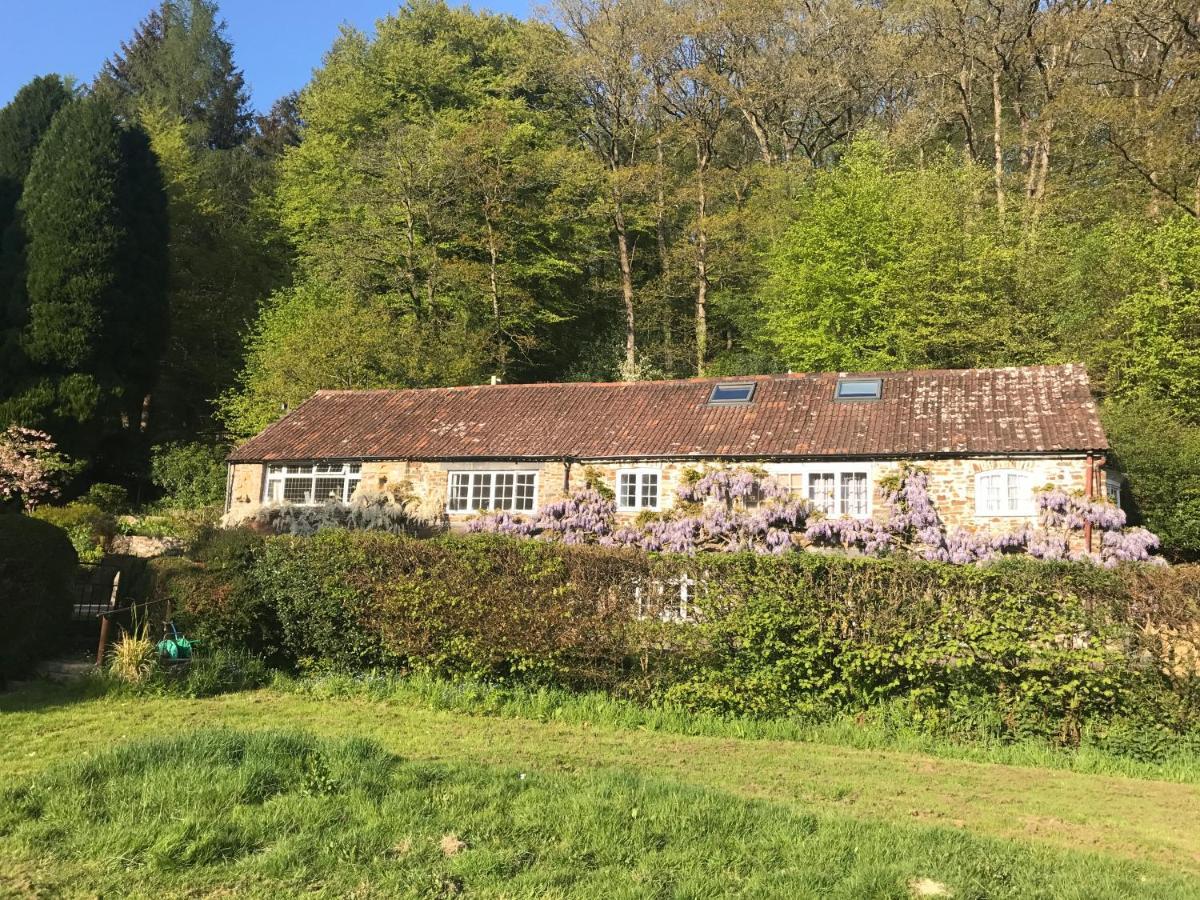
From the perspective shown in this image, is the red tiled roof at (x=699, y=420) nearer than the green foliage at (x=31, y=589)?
No

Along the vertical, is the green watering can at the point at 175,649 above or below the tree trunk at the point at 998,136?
below

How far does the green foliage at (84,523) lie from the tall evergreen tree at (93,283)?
15.7 ft

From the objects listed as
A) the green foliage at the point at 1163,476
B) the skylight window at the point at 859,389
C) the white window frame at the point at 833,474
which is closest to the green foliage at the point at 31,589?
the white window frame at the point at 833,474

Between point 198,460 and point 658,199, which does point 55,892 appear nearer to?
point 198,460

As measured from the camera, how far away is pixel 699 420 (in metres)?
21.1

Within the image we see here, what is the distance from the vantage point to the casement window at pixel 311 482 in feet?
73.1

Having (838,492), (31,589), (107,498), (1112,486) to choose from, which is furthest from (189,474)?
(1112,486)

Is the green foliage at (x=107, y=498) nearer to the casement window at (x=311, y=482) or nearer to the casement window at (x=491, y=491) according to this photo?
the casement window at (x=311, y=482)

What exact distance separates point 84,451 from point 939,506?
25483 mm

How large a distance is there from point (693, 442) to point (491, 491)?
510 centimetres

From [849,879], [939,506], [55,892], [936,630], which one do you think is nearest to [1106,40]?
[939,506]

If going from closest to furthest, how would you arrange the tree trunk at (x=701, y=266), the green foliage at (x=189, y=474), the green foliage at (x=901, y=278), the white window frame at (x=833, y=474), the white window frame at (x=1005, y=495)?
the white window frame at (x=1005, y=495)
the white window frame at (x=833, y=474)
the green foliage at (x=901, y=278)
the green foliage at (x=189, y=474)
the tree trunk at (x=701, y=266)

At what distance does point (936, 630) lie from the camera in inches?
352

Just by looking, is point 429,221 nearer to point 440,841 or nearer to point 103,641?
point 103,641
